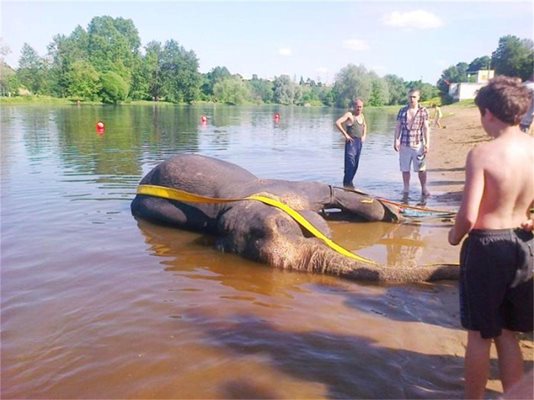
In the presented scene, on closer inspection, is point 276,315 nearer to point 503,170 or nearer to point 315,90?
point 503,170

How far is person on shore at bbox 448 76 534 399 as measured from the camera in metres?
2.61

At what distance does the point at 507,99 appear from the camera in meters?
2.63

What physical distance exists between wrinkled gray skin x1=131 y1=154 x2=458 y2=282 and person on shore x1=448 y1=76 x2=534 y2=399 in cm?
212

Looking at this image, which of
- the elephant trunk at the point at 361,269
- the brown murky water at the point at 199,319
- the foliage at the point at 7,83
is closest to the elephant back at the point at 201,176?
the brown murky water at the point at 199,319

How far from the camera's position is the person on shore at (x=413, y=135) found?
8.98 m

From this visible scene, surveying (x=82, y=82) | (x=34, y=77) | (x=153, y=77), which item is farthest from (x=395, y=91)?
(x=34, y=77)

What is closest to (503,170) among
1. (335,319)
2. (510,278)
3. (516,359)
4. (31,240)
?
(510,278)

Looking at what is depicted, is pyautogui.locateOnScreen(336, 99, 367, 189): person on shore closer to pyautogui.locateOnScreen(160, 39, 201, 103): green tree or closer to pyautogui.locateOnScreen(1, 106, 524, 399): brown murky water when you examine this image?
pyautogui.locateOnScreen(1, 106, 524, 399): brown murky water

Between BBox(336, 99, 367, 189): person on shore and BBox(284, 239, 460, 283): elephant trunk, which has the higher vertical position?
BBox(336, 99, 367, 189): person on shore

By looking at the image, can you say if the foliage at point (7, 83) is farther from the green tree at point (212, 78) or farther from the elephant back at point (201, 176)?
the elephant back at point (201, 176)

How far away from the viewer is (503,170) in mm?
2582

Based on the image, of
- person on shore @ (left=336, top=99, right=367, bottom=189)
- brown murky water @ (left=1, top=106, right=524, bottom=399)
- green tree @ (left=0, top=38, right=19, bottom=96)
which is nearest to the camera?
brown murky water @ (left=1, top=106, right=524, bottom=399)

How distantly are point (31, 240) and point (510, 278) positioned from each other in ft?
19.3

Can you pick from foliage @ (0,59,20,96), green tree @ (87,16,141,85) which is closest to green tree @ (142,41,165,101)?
green tree @ (87,16,141,85)
